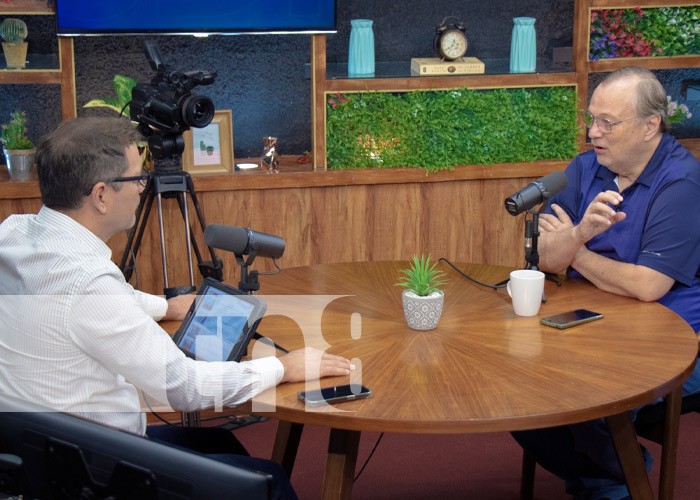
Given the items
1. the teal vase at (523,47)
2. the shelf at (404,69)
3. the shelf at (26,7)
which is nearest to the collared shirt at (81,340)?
the shelf at (26,7)

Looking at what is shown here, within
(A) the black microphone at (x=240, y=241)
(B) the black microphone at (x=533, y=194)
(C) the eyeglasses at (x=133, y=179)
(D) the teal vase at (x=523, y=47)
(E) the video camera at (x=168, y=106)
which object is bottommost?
(A) the black microphone at (x=240, y=241)

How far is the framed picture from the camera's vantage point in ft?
11.6

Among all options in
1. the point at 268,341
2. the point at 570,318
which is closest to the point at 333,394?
the point at 268,341

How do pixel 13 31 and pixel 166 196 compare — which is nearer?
pixel 166 196

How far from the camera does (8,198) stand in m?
3.32

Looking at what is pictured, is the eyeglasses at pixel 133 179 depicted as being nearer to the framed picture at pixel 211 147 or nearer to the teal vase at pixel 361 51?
the framed picture at pixel 211 147

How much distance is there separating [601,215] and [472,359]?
2.34 feet

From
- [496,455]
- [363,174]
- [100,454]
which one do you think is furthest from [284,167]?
[100,454]

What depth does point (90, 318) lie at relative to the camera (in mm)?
1521

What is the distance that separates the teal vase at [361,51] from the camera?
11.9 ft

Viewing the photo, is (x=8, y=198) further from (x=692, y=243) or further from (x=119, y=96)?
(x=692, y=243)

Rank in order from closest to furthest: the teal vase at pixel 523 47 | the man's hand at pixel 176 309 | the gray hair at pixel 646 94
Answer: the man's hand at pixel 176 309 → the gray hair at pixel 646 94 → the teal vase at pixel 523 47

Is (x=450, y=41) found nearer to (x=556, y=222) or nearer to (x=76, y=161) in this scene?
(x=556, y=222)

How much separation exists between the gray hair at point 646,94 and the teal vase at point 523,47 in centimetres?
124
